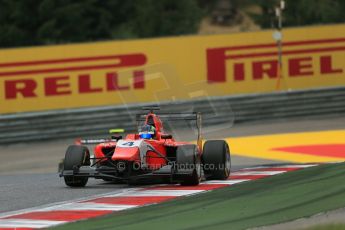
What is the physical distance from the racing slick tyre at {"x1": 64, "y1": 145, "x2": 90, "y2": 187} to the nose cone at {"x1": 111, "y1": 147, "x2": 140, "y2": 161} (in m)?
0.69

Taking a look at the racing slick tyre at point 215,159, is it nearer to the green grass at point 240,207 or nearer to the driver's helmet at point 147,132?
the driver's helmet at point 147,132

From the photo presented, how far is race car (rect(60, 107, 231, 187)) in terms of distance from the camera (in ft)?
37.8

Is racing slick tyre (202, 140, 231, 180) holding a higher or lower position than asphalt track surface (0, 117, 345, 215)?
higher

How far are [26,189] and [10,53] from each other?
12498 millimetres

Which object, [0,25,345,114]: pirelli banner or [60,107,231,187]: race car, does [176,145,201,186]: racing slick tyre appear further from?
[0,25,345,114]: pirelli banner

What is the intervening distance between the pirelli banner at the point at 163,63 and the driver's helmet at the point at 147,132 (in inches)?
426

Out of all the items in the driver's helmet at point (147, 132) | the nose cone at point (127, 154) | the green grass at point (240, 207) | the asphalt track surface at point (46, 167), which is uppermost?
the driver's helmet at point (147, 132)

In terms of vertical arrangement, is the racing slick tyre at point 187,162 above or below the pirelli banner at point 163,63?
below

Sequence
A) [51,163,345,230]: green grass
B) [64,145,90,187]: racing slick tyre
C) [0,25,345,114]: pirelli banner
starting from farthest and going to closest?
[0,25,345,114]: pirelli banner → [64,145,90,187]: racing slick tyre → [51,163,345,230]: green grass

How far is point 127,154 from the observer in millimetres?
11445

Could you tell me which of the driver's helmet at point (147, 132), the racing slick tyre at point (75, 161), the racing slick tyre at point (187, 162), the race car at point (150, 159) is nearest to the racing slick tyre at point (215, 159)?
the race car at point (150, 159)

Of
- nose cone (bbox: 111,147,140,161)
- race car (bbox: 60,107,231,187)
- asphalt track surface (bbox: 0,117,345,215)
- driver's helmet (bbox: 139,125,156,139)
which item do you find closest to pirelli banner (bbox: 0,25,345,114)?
asphalt track surface (bbox: 0,117,345,215)

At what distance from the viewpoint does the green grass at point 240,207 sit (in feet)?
26.4

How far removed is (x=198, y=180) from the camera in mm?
11773
